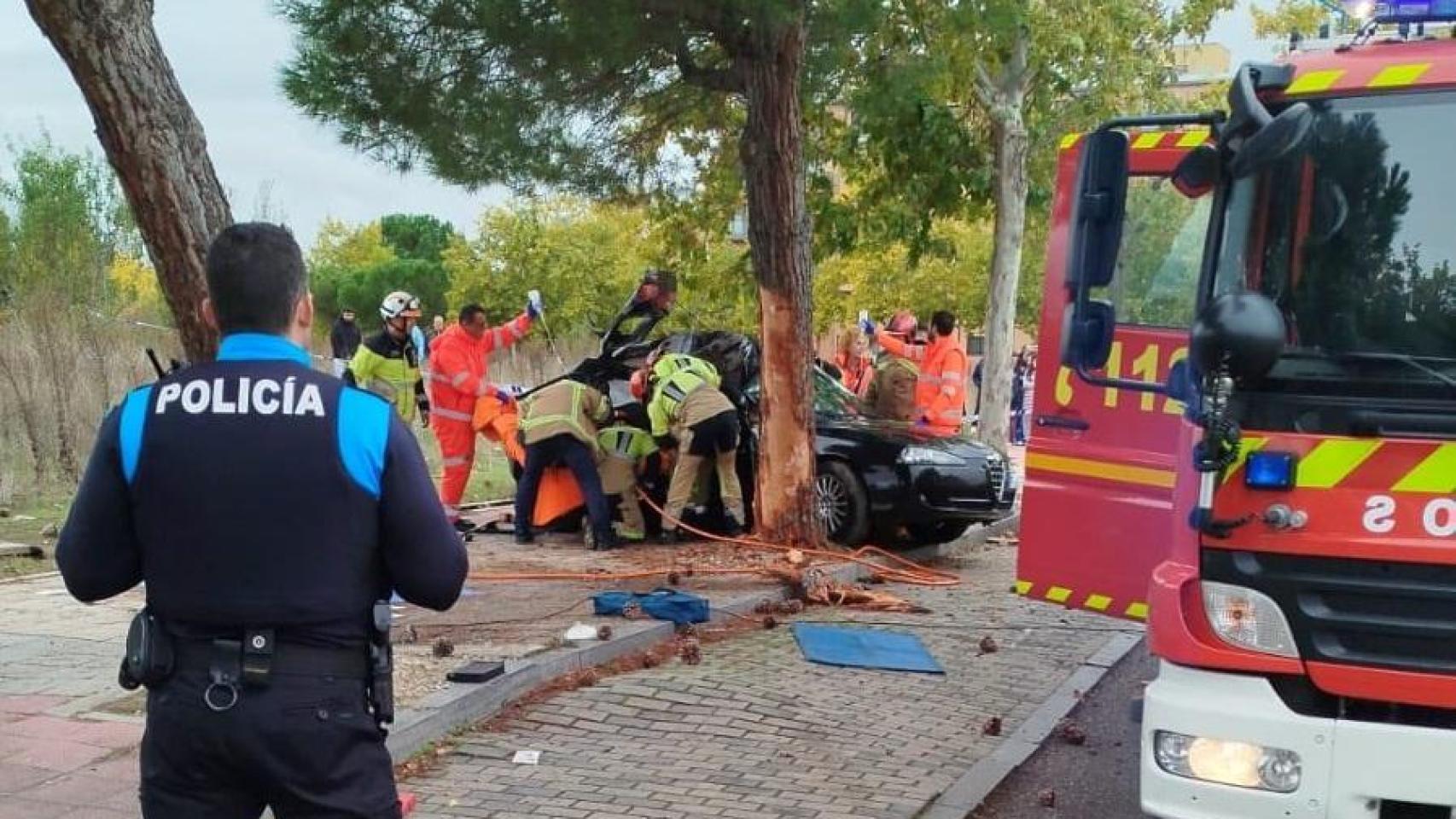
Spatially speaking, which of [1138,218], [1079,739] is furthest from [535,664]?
[1138,218]

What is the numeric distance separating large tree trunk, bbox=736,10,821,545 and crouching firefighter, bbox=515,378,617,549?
1.33 metres

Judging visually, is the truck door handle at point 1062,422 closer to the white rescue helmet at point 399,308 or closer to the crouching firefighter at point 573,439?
the crouching firefighter at point 573,439

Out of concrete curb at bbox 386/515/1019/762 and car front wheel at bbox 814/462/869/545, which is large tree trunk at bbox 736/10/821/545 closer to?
car front wheel at bbox 814/462/869/545

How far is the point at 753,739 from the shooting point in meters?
6.11

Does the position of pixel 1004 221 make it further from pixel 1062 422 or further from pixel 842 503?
pixel 1062 422

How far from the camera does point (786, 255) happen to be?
10.3m

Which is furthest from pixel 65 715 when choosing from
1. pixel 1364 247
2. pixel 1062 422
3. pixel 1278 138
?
pixel 1364 247

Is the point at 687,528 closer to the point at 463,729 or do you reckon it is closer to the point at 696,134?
the point at 696,134

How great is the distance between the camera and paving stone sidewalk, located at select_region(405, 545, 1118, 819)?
528 centimetres

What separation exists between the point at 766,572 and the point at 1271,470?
593 centimetres

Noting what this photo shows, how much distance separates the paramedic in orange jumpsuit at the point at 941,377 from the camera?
45.4 feet

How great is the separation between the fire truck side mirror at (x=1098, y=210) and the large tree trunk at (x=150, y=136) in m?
3.10

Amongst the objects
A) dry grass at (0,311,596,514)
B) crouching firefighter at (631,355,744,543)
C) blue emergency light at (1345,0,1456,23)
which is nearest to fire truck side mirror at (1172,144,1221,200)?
blue emergency light at (1345,0,1456,23)

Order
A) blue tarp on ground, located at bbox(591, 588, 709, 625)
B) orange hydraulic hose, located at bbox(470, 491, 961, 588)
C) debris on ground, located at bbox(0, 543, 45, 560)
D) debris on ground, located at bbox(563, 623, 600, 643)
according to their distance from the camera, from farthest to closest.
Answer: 1. debris on ground, located at bbox(0, 543, 45, 560)
2. orange hydraulic hose, located at bbox(470, 491, 961, 588)
3. blue tarp on ground, located at bbox(591, 588, 709, 625)
4. debris on ground, located at bbox(563, 623, 600, 643)
